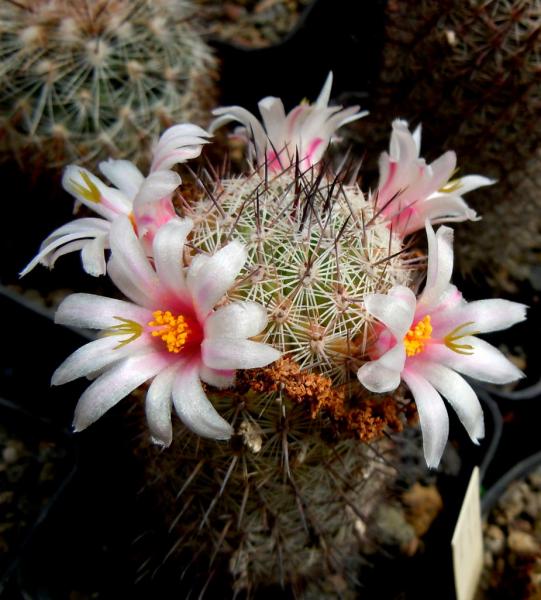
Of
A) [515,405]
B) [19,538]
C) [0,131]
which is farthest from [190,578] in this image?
[0,131]

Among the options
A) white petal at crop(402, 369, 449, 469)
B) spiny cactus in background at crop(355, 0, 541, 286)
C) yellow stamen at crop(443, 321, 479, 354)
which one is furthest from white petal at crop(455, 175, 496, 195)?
spiny cactus in background at crop(355, 0, 541, 286)

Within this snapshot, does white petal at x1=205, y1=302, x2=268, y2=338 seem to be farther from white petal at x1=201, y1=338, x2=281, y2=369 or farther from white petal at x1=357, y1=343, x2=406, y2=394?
white petal at x1=357, y1=343, x2=406, y2=394

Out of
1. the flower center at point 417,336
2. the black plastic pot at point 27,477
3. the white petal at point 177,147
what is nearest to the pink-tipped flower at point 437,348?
the flower center at point 417,336

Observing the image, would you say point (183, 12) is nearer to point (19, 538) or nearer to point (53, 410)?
point (53, 410)

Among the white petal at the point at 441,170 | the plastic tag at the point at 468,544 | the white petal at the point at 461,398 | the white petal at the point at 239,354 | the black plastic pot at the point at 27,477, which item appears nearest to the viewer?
the white petal at the point at 239,354

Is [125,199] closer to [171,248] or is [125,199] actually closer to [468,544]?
[171,248]

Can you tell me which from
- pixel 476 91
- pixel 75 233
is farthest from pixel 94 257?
pixel 476 91

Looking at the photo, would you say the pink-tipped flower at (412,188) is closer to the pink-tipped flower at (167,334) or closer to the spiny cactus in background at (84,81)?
the pink-tipped flower at (167,334)
